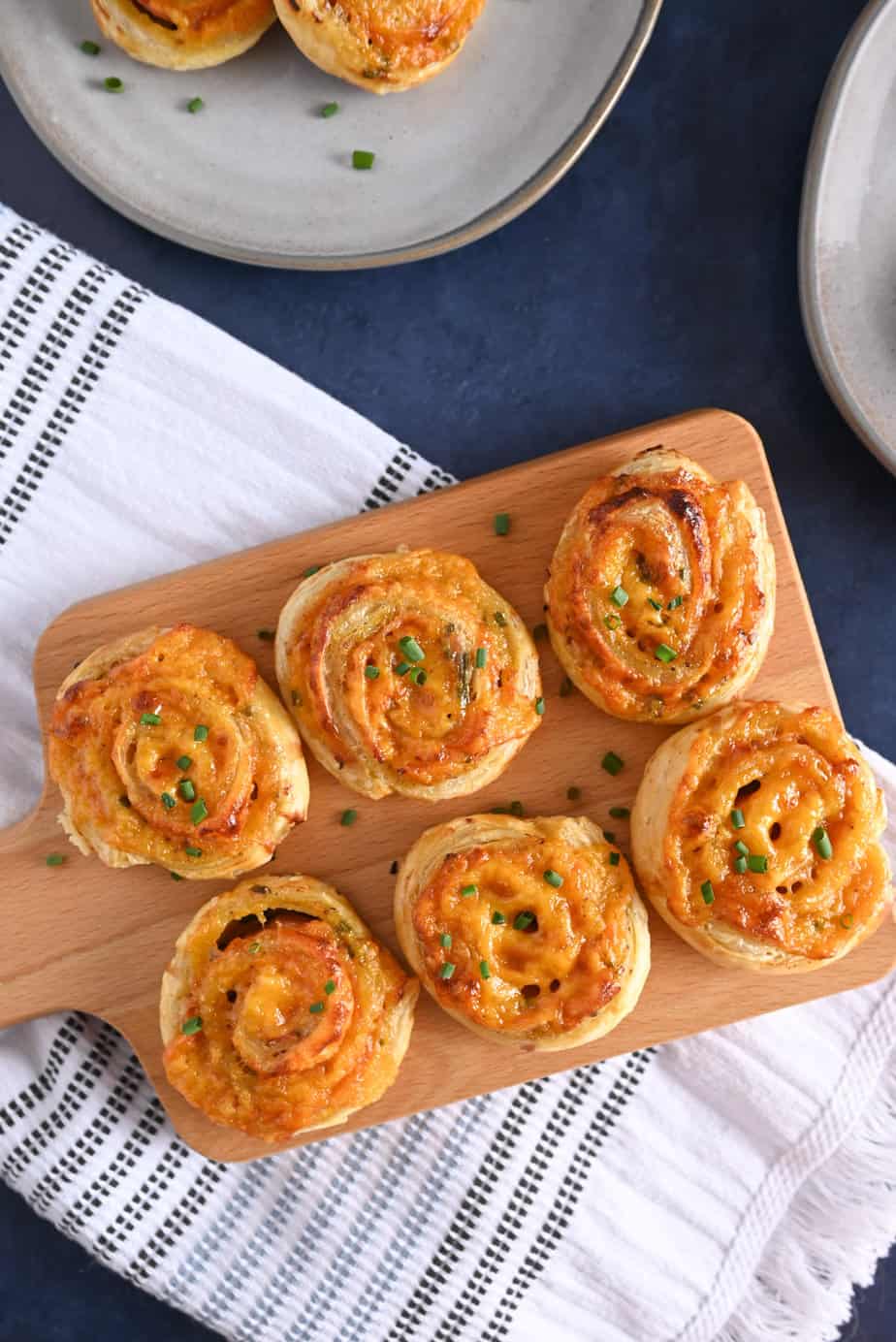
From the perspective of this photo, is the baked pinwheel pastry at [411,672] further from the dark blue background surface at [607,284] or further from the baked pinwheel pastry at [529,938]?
the dark blue background surface at [607,284]

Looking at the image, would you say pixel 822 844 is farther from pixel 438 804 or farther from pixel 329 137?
pixel 329 137

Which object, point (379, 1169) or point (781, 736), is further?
point (379, 1169)

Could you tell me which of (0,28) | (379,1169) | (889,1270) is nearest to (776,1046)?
(889,1270)

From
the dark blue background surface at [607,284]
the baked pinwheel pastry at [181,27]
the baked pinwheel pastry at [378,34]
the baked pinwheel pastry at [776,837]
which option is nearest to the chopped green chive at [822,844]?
the baked pinwheel pastry at [776,837]

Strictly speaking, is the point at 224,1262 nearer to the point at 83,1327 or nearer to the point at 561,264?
the point at 83,1327

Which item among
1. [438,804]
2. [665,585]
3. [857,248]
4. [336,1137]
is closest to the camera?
[665,585]

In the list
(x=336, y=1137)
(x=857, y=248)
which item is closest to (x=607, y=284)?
(x=857, y=248)
